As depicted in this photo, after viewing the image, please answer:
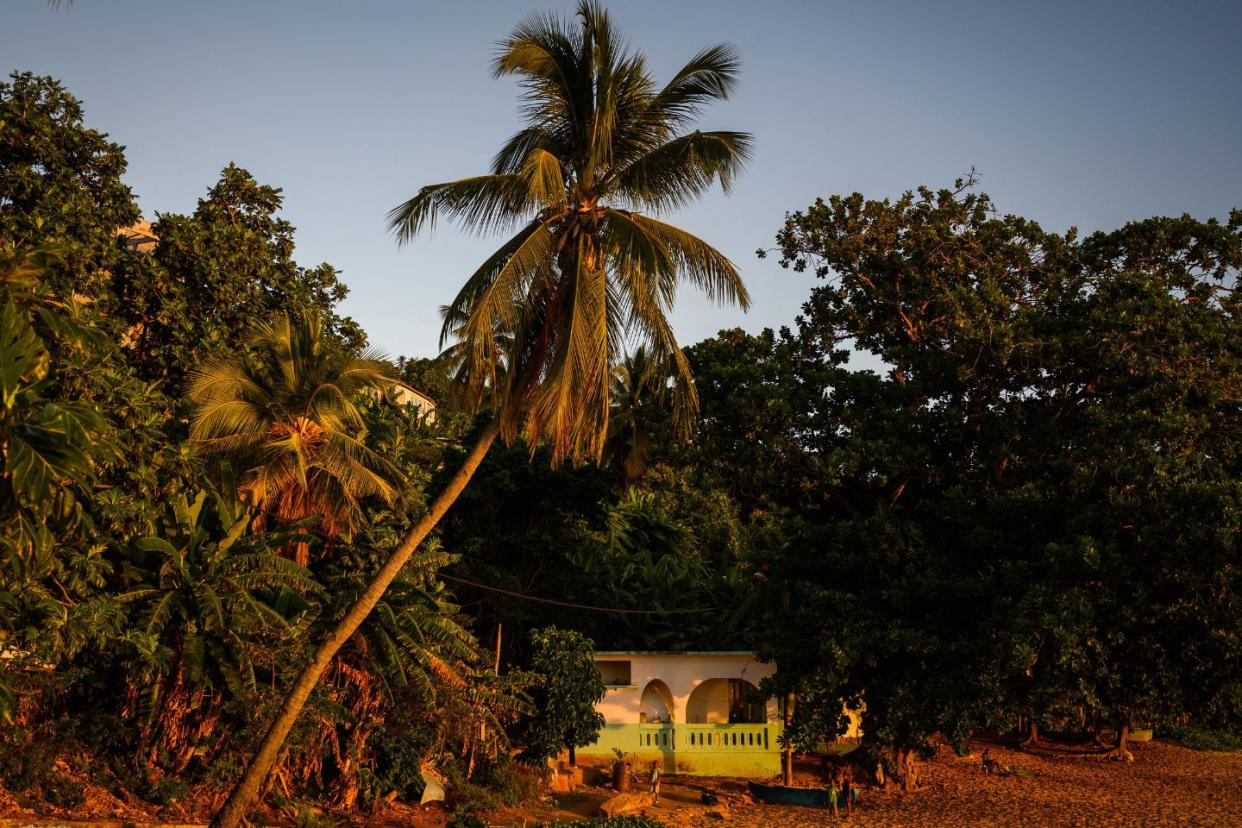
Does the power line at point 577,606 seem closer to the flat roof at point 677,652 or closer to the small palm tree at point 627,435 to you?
the flat roof at point 677,652

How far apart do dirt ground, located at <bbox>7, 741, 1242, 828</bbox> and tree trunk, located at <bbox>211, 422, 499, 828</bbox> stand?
120 inches

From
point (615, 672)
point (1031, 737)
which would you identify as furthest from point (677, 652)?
point (1031, 737)

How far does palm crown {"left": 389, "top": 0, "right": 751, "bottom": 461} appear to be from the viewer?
41.1 ft

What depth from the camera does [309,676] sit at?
1257 cm

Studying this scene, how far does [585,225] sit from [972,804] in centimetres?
1453

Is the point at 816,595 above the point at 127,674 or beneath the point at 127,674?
above

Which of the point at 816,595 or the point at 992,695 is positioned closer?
the point at 992,695

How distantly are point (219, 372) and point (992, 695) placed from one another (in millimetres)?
14253

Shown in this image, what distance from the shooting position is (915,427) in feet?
67.9

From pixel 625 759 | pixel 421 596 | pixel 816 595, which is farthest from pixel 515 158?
pixel 625 759

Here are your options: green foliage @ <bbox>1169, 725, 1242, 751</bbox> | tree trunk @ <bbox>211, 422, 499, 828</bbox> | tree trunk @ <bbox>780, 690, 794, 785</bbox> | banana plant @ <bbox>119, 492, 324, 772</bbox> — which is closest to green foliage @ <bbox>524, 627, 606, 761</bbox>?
tree trunk @ <bbox>780, 690, 794, 785</bbox>

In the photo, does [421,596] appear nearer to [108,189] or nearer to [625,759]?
[625,759]

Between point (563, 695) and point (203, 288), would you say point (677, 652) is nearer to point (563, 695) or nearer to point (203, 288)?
point (563, 695)

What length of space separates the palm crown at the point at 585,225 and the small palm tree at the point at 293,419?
3.65 metres
